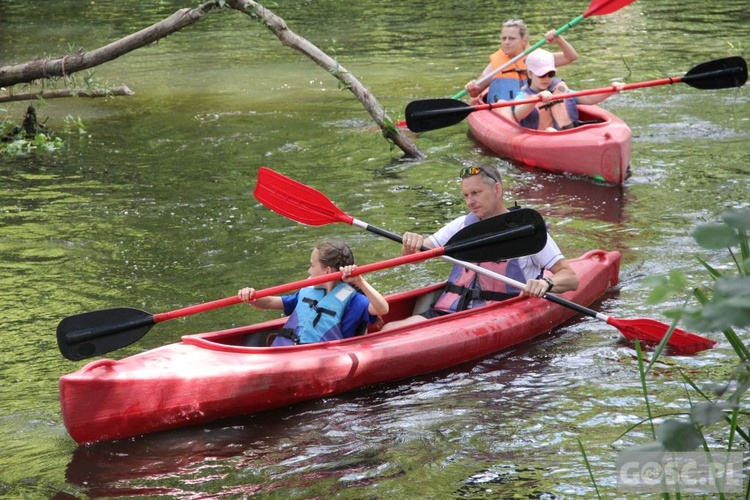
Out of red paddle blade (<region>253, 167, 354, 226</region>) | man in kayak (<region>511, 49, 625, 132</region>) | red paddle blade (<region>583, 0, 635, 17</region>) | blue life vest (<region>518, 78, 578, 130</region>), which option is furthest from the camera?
red paddle blade (<region>583, 0, 635, 17</region>)

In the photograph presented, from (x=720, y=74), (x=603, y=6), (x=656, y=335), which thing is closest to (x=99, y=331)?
(x=656, y=335)

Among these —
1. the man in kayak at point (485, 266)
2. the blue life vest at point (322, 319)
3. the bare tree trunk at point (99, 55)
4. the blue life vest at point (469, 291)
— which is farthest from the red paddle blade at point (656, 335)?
the bare tree trunk at point (99, 55)

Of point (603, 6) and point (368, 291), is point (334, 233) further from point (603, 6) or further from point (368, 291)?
point (603, 6)

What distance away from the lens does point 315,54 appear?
8.18 metres

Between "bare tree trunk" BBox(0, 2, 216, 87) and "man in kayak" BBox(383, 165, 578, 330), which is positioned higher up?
"bare tree trunk" BBox(0, 2, 216, 87)

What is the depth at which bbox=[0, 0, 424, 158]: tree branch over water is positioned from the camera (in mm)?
7852

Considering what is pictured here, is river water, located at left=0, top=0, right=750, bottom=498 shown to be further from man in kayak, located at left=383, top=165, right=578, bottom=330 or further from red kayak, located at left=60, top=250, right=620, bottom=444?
man in kayak, located at left=383, top=165, right=578, bottom=330

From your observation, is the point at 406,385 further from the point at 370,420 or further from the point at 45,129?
the point at 45,129

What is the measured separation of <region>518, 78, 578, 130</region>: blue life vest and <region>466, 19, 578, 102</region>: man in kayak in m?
0.42

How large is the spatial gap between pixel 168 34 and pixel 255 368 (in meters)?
4.23

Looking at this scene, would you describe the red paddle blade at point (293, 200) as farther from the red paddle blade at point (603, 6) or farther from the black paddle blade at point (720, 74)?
the red paddle blade at point (603, 6)

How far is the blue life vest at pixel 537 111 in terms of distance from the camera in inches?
324

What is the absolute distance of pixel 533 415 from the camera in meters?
4.35

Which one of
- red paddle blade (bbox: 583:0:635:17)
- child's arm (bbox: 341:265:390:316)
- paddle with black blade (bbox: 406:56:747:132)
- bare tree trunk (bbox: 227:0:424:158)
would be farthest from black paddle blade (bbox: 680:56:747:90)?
child's arm (bbox: 341:265:390:316)
